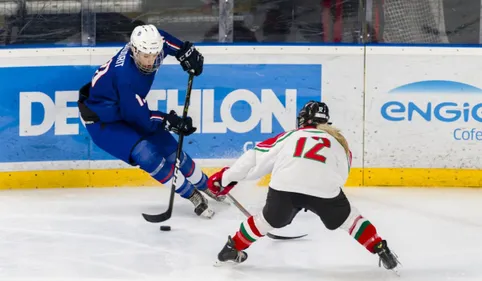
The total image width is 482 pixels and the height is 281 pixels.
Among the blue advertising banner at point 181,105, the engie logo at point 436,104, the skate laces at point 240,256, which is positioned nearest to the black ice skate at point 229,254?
the skate laces at point 240,256

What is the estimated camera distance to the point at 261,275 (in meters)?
3.78

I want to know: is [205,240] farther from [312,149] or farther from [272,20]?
[272,20]

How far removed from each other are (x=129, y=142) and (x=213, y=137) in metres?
0.99

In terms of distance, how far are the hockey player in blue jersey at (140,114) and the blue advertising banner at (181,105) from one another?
66 centimetres

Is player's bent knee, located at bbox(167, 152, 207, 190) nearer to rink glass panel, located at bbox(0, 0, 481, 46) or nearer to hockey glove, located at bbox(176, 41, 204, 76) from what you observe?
hockey glove, located at bbox(176, 41, 204, 76)

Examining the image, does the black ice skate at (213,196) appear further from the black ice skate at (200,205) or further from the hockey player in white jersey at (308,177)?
the hockey player in white jersey at (308,177)

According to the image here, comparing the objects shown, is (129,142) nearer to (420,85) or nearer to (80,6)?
(80,6)

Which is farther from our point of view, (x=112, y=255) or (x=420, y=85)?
Result: (x=420, y=85)

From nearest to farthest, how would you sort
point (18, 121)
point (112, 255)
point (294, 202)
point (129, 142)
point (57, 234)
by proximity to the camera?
1. point (294, 202)
2. point (112, 255)
3. point (57, 234)
4. point (129, 142)
5. point (18, 121)

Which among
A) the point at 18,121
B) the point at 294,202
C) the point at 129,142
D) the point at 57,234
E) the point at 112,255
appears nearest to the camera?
the point at 294,202

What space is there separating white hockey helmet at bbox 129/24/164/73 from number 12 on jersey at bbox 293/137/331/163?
4.42 ft

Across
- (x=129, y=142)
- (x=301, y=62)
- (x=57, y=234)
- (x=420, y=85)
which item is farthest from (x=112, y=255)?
(x=420, y=85)

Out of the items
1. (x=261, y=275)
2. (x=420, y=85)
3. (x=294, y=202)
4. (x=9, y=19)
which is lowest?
(x=261, y=275)

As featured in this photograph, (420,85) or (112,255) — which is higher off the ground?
(420,85)
